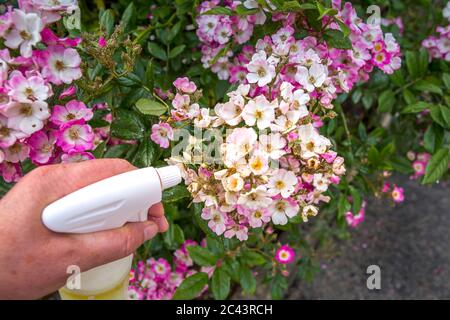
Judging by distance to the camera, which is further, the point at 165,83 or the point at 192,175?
the point at 165,83

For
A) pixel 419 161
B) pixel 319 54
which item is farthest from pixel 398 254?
pixel 319 54

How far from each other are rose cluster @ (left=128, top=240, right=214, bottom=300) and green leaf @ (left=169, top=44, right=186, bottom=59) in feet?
2.02

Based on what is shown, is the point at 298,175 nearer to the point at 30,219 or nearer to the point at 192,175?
the point at 192,175

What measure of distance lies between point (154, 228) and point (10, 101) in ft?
1.05

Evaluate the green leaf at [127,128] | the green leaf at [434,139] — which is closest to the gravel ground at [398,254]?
the green leaf at [434,139]

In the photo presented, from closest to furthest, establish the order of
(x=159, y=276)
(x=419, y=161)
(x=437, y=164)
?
(x=437, y=164) < (x=159, y=276) < (x=419, y=161)

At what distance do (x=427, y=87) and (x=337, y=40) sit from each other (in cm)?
47

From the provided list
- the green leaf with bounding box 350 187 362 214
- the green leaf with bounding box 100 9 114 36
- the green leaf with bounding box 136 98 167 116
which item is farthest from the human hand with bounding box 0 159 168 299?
the green leaf with bounding box 350 187 362 214

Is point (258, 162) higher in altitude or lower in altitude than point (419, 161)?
higher

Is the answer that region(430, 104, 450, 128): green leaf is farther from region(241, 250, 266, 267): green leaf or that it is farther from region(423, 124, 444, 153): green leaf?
region(241, 250, 266, 267): green leaf

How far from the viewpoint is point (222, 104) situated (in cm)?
88

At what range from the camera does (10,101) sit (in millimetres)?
754

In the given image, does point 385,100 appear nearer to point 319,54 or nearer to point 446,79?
point 446,79
